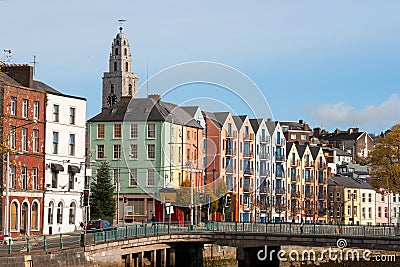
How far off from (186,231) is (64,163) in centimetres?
1775

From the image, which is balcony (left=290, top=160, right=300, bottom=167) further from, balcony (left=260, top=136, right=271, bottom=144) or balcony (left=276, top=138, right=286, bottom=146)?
balcony (left=260, top=136, right=271, bottom=144)

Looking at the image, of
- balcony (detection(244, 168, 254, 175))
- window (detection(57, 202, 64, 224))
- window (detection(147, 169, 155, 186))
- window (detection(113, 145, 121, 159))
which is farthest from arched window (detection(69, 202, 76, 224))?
balcony (detection(244, 168, 254, 175))

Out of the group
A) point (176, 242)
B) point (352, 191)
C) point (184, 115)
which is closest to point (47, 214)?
point (176, 242)

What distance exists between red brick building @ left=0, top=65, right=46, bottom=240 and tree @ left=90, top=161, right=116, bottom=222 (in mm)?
15317

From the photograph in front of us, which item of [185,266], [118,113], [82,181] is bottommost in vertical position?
[185,266]

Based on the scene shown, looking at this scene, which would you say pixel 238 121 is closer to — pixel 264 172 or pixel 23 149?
pixel 264 172

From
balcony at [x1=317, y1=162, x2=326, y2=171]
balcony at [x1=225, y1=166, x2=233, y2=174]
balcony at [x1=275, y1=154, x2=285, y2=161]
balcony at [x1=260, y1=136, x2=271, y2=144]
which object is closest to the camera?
balcony at [x1=225, y1=166, x2=233, y2=174]

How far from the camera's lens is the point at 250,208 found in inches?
5207

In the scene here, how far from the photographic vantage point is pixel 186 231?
7681 cm

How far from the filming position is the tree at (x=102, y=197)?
99463mm

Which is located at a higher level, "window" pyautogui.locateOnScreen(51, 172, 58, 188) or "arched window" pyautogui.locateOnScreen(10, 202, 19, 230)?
"window" pyautogui.locateOnScreen(51, 172, 58, 188)

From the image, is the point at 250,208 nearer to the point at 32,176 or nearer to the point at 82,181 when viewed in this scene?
the point at 82,181

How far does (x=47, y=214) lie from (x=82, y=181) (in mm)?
7240

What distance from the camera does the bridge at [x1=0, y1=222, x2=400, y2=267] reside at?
206 ft
